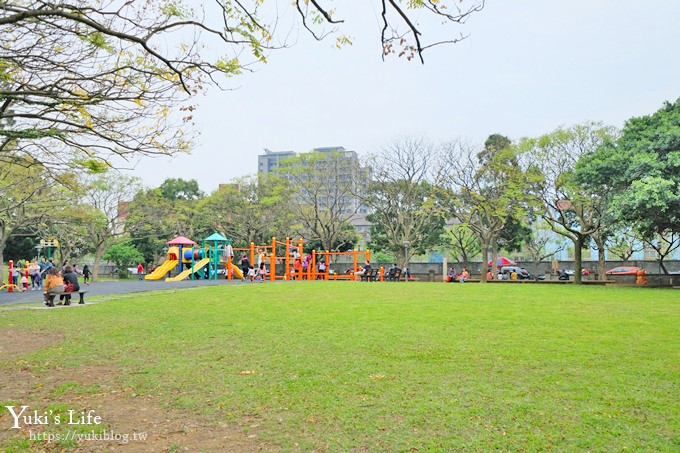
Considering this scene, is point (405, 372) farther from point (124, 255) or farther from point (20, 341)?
point (124, 255)

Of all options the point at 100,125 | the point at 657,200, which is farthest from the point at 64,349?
the point at 657,200

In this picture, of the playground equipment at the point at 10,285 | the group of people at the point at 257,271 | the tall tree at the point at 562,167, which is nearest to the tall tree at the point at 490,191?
the tall tree at the point at 562,167

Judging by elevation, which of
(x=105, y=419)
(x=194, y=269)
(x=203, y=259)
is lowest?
(x=105, y=419)

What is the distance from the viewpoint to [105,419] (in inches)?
177

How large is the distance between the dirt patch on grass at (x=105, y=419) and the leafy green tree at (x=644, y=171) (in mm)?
20155

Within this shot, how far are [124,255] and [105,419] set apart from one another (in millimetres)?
43909

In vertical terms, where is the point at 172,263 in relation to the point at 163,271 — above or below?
above

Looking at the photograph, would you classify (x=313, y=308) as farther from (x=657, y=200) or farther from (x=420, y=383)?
(x=657, y=200)

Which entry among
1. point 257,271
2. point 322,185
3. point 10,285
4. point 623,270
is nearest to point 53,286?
point 10,285

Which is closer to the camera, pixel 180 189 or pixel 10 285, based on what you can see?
pixel 10 285

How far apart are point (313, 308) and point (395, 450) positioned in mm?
9140

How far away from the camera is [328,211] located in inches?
1602

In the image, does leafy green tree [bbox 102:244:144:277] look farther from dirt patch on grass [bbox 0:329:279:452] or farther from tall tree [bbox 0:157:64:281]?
dirt patch on grass [bbox 0:329:279:452]

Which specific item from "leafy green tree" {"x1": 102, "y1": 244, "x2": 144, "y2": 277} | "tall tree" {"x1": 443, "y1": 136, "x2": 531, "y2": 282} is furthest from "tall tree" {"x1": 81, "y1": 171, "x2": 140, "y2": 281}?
"tall tree" {"x1": 443, "y1": 136, "x2": 531, "y2": 282}
